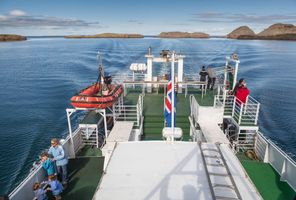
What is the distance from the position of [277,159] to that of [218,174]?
3911 mm

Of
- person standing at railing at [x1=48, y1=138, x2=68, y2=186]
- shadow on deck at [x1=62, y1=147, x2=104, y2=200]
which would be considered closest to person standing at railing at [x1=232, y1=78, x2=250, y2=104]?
shadow on deck at [x1=62, y1=147, x2=104, y2=200]

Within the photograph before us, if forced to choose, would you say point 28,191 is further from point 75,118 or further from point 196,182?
point 75,118

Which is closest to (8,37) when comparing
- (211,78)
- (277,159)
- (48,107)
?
(48,107)

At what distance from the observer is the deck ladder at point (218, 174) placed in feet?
10.9

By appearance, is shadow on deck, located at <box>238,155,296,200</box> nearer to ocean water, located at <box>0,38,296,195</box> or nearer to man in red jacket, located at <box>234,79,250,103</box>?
man in red jacket, located at <box>234,79,250,103</box>

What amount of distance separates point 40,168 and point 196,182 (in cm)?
416

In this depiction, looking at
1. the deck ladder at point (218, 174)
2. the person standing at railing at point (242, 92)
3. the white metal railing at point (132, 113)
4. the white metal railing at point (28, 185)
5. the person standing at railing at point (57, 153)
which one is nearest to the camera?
the deck ladder at point (218, 174)

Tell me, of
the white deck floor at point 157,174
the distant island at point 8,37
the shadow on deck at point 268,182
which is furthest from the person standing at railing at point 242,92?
the distant island at point 8,37

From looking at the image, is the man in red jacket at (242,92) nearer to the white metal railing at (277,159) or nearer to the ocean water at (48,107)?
the white metal railing at (277,159)

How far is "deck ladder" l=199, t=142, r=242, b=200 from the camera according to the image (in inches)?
131

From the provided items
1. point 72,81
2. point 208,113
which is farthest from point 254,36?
point 208,113

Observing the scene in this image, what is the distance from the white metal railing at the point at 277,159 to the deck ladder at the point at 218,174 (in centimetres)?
270

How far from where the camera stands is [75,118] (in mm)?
16453

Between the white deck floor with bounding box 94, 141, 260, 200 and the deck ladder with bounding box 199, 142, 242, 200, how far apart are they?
91 mm
